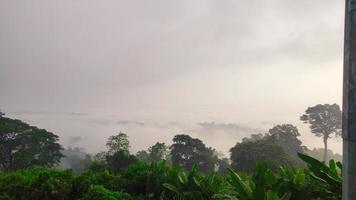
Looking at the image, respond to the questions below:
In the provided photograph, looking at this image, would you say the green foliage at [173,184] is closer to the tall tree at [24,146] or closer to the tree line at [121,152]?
the tree line at [121,152]

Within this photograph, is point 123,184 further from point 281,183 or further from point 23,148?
point 23,148

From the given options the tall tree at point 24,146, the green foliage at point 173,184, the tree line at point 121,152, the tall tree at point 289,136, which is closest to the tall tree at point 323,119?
the tall tree at point 289,136

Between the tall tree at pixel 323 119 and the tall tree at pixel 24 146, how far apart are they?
178 feet

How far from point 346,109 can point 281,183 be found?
2749 millimetres

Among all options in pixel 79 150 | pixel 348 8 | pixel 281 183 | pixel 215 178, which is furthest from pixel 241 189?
pixel 79 150

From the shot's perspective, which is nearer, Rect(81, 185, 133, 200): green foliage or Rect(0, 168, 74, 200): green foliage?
Rect(81, 185, 133, 200): green foliage

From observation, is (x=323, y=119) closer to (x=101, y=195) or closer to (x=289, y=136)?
(x=289, y=136)

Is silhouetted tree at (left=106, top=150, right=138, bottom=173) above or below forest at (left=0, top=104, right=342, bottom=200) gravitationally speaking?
below

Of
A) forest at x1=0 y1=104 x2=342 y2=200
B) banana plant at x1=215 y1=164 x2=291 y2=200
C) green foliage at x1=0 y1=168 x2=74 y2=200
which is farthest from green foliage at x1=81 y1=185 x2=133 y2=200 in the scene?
banana plant at x1=215 y1=164 x2=291 y2=200

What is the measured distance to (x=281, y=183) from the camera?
7262 mm

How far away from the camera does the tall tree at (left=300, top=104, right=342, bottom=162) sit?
78.8m

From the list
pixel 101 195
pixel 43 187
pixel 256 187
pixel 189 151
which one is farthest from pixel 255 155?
pixel 256 187

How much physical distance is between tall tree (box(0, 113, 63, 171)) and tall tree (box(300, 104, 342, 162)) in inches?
2132

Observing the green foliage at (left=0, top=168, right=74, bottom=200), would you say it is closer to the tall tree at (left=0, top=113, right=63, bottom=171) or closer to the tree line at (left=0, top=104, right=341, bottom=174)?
the tree line at (left=0, top=104, right=341, bottom=174)
